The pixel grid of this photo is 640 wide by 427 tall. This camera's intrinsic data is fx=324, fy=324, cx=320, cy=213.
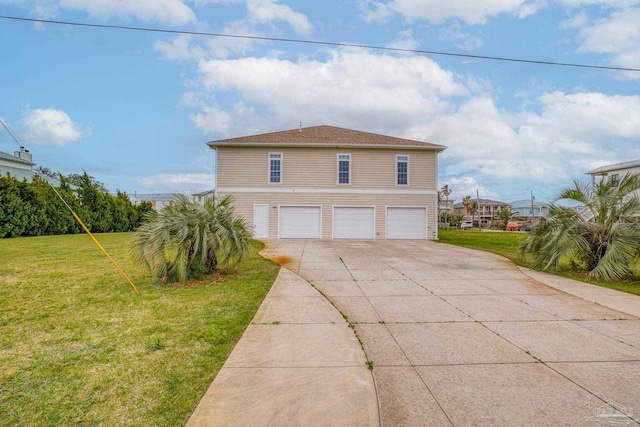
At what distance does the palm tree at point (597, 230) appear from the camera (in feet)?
25.1

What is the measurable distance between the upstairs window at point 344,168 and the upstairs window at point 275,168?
134 inches

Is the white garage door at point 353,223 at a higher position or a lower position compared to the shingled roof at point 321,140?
lower

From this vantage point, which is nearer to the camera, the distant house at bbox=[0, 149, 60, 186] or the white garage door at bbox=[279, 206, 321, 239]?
the white garage door at bbox=[279, 206, 321, 239]

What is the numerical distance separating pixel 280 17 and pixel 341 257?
8.28 meters

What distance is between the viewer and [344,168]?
726 inches

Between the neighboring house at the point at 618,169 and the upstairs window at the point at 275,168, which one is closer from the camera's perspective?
the upstairs window at the point at 275,168

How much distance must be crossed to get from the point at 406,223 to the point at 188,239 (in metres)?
14.0

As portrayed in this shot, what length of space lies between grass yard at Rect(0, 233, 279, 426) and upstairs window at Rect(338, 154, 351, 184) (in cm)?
1192

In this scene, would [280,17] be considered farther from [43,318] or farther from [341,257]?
[43,318]

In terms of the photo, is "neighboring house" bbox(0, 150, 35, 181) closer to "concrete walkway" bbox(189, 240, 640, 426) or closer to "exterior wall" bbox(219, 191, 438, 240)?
"exterior wall" bbox(219, 191, 438, 240)

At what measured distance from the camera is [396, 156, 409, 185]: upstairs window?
60.7 feet

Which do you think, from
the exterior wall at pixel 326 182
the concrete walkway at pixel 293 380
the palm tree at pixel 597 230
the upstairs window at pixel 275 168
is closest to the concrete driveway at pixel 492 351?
the concrete walkway at pixel 293 380

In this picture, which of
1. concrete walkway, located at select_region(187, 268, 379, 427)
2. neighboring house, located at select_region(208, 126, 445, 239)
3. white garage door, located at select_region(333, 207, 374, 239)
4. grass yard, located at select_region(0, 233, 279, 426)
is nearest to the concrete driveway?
concrete walkway, located at select_region(187, 268, 379, 427)

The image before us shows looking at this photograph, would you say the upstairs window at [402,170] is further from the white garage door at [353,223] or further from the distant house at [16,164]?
the distant house at [16,164]
